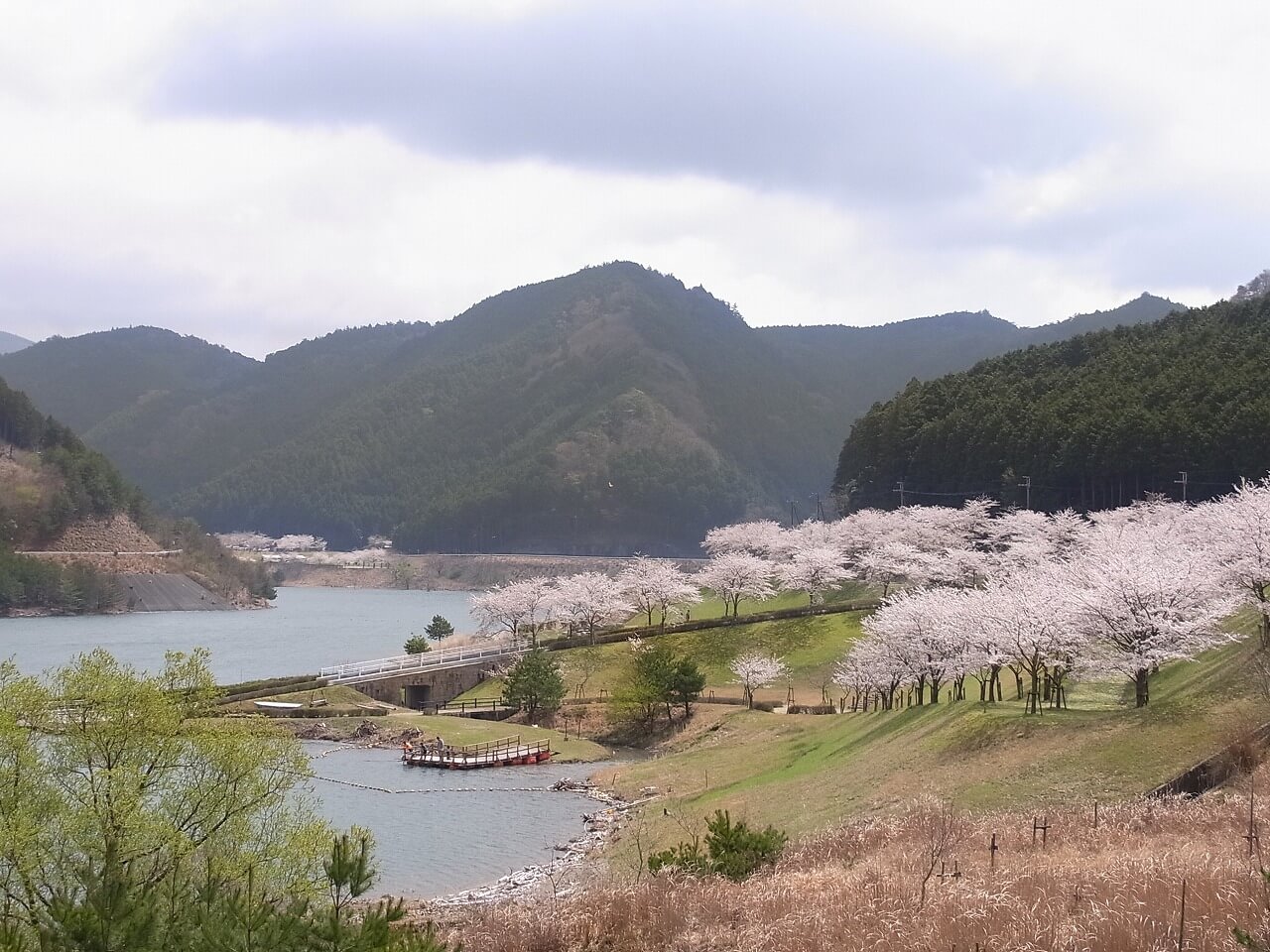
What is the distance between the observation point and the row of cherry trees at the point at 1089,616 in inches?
1350

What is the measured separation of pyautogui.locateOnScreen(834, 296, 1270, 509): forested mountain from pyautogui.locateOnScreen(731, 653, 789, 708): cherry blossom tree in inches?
1442

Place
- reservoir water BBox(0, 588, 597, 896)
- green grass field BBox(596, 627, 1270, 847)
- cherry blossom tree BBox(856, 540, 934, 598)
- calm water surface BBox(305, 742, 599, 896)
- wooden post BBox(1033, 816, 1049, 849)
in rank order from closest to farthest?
wooden post BBox(1033, 816, 1049, 849), green grass field BBox(596, 627, 1270, 847), calm water surface BBox(305, 742, 599, 896), reservoir water BBox(0, 588, 597, 896), cherry blossom tree BBox(856, 540, 934, 598)

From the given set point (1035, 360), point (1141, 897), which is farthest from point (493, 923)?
point (1035, 360)

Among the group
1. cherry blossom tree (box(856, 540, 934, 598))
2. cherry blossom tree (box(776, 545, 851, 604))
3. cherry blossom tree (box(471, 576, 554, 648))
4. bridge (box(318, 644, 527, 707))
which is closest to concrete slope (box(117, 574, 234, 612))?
cherry blossom tree (box(471, 576, 554, 648))

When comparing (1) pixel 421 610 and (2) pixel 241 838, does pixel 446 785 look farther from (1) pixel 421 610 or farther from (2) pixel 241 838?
(1) pixel 421 610

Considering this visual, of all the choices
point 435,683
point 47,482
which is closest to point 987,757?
point 435,683

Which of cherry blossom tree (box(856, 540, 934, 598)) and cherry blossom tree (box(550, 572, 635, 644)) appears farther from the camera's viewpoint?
cherry blossom tree (box(550, 572, 635, 644))

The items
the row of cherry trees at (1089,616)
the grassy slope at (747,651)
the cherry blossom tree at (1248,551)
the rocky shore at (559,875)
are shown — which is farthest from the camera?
the grassy slope at (747,651)

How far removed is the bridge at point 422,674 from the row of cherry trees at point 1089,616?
25.6 metres

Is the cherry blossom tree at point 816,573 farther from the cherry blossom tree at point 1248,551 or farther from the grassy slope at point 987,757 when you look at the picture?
the grassy slope at point 987,757

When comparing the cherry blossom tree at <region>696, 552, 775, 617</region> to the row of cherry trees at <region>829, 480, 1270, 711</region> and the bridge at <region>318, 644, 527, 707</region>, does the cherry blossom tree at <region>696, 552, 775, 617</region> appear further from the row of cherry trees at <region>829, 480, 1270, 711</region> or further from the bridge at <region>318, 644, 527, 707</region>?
the row of cherry trees at <region>829, 480, 1270, 711</region>

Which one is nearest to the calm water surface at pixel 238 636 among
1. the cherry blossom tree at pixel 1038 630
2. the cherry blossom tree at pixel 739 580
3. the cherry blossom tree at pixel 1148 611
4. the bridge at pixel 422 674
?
the bridge at pixel 422 674

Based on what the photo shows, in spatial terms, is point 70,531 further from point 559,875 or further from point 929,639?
point 559,875

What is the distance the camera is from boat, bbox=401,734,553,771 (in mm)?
50156
